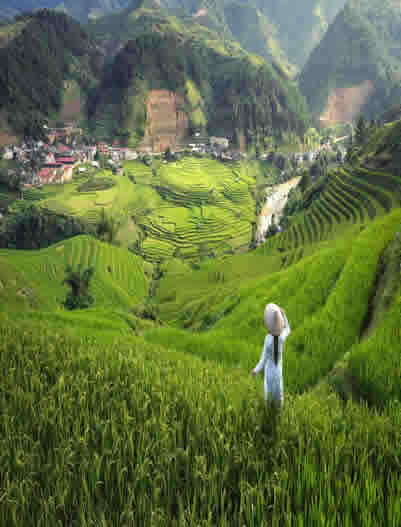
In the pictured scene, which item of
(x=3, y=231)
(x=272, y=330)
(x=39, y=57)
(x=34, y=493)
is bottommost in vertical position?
(x=34, y=493)

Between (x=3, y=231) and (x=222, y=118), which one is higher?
(x=222, y=118)

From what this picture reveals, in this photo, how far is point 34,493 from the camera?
1.48 m

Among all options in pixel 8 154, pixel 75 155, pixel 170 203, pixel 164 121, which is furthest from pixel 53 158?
pixel 164 121

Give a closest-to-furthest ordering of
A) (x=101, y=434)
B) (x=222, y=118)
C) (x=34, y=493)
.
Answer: (x=34, y=493)
(x=101, y=434)
(x=222, y=118)

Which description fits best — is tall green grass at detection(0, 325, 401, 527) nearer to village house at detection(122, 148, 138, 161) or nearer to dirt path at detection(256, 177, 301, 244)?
dirt path at detection(256, 177, 301, 244)

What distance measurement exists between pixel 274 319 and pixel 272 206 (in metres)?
124

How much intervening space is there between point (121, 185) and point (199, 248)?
206 feet

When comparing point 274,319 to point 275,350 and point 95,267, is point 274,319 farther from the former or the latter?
point 95,267

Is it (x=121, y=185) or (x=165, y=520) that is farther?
(x=121, y=185)

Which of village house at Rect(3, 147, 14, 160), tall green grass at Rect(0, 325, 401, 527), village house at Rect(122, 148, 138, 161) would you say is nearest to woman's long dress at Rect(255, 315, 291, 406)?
tall green grass at Rect(0, 325, 401, 527)

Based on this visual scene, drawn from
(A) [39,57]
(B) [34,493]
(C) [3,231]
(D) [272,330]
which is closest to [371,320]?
(D) [272,330]

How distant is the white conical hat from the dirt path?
88.8 m

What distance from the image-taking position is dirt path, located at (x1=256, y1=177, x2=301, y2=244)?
101625 mm

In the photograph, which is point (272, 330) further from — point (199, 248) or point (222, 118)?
point (222, 118)
